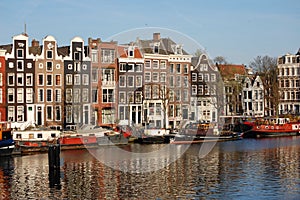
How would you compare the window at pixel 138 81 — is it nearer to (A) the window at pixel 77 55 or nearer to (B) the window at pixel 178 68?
(B) the window at pixel 178 68

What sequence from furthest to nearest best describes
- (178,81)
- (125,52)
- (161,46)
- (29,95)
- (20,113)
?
(178,81)
(161,46)
(125,52)
(29,95)
(20,113)

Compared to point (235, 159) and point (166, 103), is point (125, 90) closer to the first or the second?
point (166, 103)

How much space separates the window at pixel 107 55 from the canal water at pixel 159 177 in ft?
62.8

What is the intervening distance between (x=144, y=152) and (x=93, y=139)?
6.77 metres

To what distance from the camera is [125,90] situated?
7200 centimetres

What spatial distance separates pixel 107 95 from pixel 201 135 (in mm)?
12647

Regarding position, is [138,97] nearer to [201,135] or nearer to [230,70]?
[201,135]

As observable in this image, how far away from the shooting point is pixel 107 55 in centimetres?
7006

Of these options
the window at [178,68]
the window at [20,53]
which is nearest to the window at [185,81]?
the window at [178,68]

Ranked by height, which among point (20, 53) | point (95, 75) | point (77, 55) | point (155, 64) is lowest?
point (95, 75)

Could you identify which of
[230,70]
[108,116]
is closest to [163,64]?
[108,116]

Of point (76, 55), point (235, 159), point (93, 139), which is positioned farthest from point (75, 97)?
point (235, 159)

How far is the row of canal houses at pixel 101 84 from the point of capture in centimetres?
6512

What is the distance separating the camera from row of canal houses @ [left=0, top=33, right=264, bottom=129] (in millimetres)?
65125
